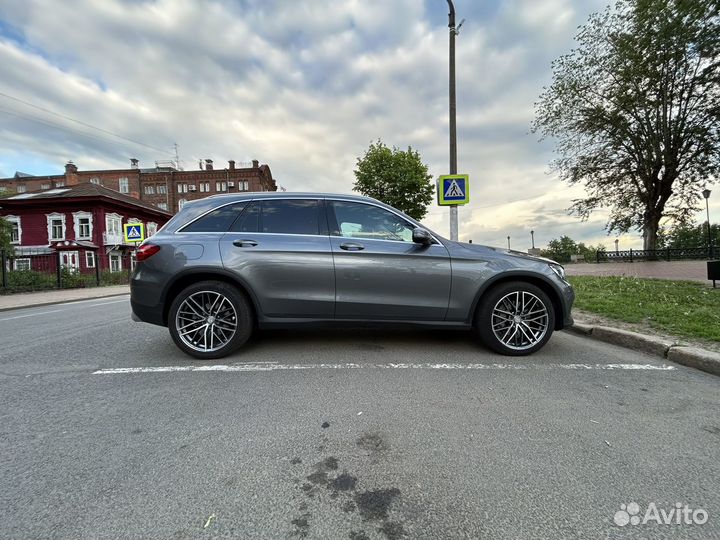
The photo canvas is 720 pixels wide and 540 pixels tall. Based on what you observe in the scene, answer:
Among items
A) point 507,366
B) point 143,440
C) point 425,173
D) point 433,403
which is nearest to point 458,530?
point 433,403

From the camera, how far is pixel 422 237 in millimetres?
3881

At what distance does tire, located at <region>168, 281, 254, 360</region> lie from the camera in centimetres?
388

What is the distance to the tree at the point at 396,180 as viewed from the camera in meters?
33.0

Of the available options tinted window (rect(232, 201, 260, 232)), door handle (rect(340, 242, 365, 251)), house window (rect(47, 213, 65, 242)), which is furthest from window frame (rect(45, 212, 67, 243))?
door handle (rect(340, 242, 365, 251))

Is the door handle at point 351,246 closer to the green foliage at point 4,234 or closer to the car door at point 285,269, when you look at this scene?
the car door at point 285,269

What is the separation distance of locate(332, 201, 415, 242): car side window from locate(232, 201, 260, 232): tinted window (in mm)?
902

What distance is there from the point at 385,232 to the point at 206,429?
265 cm

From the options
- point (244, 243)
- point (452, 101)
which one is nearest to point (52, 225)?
point (452, 101)

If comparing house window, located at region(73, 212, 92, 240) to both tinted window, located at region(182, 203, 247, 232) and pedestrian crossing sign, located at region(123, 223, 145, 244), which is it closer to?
pedestrian crossing sign, located at region(123, 223, 145, 244)

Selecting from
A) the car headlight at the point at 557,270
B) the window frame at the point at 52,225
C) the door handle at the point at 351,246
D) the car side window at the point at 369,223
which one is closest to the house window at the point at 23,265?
the window frame at the point at 52,225

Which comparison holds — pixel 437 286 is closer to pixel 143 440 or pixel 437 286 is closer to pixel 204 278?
pixel 204 278

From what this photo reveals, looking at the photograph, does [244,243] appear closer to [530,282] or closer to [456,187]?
[530,282]

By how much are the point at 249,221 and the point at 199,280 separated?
2.83 ft

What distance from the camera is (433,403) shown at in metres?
2.77
